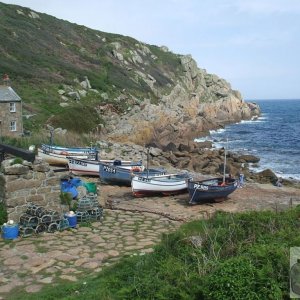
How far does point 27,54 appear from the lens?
54969 mm

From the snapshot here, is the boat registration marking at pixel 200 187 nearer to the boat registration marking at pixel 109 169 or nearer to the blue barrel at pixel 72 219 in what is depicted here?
the boat registration marking at pixel 109 169

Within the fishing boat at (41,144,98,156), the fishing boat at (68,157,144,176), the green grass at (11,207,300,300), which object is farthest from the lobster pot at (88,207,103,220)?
the fishing boat at (41,144,98,156)

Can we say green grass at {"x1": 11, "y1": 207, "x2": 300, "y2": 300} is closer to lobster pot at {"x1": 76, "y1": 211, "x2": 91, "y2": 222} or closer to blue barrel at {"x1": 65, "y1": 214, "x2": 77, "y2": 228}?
blue barrel at {"x1": 65, "y1": 214, "x2": 77, "y2": 228}

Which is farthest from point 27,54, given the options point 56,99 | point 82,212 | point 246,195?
point 82,212

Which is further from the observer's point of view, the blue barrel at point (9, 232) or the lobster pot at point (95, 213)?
the lobster pot at point (95, 213)

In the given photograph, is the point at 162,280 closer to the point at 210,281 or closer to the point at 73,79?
the point at 210,281

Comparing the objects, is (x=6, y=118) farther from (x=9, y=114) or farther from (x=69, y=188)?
(x=69, y=188)

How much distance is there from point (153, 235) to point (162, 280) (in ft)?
15.8

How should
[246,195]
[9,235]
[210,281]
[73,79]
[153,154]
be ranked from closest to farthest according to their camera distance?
1. [210,281]
2. [9,235]
3. [246,195]
4. [153,154]
5. [73,79]

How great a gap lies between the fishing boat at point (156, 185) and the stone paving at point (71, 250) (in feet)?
20.8

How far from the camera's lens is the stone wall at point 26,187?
11.6 metres

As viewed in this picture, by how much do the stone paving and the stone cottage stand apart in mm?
21816

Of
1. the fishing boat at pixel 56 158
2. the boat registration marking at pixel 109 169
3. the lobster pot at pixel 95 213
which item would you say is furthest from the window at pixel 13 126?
the lobster pot at pixel 95 213

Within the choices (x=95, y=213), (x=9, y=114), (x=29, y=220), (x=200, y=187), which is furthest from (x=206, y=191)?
(x=9, y=114)
